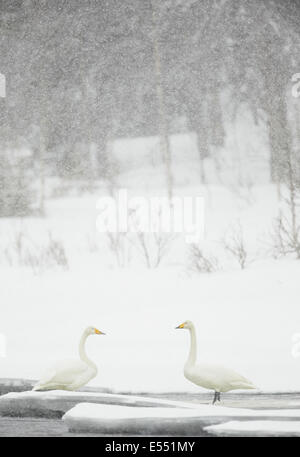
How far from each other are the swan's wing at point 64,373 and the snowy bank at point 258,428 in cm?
100

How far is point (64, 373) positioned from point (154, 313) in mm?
3568

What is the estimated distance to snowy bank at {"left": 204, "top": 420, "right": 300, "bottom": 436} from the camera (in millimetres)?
3750

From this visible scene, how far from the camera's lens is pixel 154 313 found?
7984 millimetres

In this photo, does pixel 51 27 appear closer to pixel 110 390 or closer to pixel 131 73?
A: pixel 131 73

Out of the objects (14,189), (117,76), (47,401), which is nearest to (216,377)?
(47,401)

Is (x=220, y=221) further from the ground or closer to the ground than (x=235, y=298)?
further from the ground

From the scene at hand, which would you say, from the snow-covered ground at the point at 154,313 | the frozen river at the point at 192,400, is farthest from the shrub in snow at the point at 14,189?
the frozen river at the point at 192,400

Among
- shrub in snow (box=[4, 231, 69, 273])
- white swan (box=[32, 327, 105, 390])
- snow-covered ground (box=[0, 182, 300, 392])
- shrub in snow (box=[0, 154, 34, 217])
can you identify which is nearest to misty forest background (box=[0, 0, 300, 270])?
shrub in snow (box=[0, 154, 34, 217])

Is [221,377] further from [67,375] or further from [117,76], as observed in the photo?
[117,76]

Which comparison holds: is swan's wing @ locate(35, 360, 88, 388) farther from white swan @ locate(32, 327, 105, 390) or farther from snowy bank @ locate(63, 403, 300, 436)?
snowy bank @ locate(63, 403, 300, 436)

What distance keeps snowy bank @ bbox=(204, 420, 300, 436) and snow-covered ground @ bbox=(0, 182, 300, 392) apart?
1.22 m

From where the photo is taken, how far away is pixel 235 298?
7.70 meters

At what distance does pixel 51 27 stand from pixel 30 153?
6.98ft

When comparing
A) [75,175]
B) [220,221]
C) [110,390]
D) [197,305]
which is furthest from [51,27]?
[110,390]
